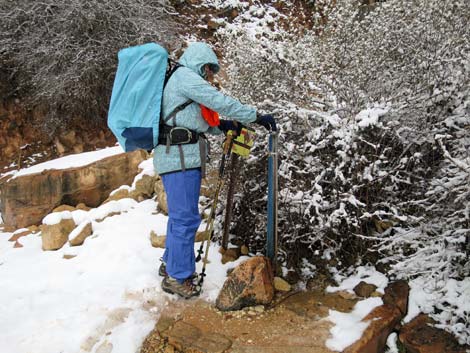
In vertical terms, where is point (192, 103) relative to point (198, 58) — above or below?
below

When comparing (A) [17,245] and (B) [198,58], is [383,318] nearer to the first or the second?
(B) [198,58]

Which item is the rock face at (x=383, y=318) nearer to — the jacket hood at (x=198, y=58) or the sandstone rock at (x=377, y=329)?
the sandstone rock at (x=377, y=329)

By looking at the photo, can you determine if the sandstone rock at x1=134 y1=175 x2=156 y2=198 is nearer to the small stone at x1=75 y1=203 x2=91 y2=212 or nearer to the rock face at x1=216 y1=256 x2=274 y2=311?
the small stone at x1=75 y1=203 x2=91 y2=212

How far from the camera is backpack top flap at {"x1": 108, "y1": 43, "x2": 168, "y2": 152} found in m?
2.73

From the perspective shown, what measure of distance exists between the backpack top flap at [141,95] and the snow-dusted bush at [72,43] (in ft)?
11.1

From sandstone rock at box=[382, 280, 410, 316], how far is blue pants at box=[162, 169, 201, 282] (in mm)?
1518

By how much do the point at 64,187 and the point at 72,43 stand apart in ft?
7.72

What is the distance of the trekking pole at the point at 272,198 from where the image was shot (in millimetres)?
3016

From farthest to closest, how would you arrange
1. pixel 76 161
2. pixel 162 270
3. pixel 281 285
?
pixel 76 161, pixel 162 270, pixel 281 285

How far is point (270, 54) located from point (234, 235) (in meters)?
1.91

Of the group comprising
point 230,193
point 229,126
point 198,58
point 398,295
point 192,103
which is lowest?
point 398,295

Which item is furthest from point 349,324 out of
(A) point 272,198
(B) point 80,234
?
(B) point 80,234

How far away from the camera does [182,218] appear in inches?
115

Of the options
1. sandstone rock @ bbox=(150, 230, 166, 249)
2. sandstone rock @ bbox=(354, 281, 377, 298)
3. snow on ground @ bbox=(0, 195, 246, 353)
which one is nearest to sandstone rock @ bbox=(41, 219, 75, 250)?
snow on ground @ bbox=(0, 195, 246, 353)
